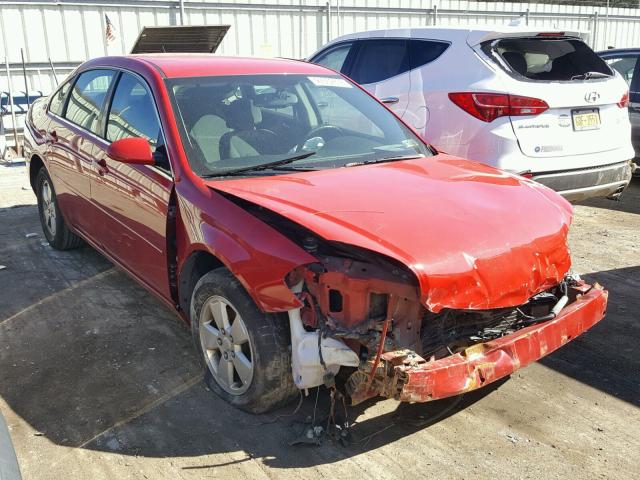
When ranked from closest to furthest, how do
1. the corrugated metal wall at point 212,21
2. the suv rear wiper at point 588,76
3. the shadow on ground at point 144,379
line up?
1. the shadow on ground at point 144,379
2. the suv rear wiper at point 588,76
3. the corrugated metal wall at point 212,21

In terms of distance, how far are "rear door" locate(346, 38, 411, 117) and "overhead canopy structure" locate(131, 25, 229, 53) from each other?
3423 mm

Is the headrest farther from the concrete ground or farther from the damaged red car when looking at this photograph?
the concrete ground

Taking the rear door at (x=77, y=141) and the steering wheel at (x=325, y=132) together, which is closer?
the steering wheel at (x=325, y=132)

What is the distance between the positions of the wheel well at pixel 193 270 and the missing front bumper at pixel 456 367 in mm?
1065

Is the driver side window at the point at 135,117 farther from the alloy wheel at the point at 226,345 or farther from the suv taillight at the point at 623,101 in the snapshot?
the suv taillight at the point at 623,101

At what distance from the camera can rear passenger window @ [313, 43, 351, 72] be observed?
7055 mm

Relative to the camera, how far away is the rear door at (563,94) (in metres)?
5.29

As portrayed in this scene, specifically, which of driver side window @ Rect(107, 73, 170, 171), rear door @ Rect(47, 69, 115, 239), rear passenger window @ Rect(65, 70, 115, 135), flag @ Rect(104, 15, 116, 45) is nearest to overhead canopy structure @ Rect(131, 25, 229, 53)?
flag @ Rect(104, 15, 116, 45)

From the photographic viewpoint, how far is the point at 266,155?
3674 millimetres

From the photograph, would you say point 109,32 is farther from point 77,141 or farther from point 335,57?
point 77,141

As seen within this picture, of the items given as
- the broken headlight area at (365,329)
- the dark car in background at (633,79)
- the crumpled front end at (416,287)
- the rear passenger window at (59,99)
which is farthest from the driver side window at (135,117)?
the dark car in background at (633,79)

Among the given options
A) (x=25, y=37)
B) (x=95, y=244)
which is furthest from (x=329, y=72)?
(x=25, y=37)

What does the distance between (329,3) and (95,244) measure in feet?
40.6

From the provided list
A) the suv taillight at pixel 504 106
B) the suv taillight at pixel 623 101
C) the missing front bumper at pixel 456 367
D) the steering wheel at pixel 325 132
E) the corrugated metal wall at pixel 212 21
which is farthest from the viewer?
the corrugated metal wall at pixel 212 21
